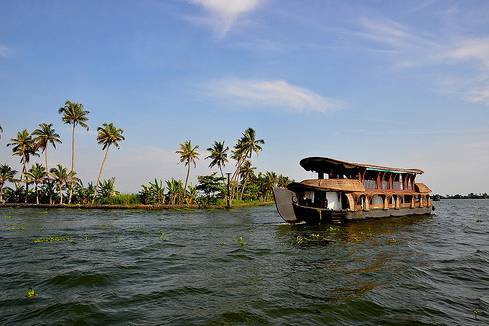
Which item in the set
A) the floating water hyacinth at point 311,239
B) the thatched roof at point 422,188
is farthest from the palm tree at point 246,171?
the floating water hyacinth at point 311,239

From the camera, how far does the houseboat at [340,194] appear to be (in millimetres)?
26781

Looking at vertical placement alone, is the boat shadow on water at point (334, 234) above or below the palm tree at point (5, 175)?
below

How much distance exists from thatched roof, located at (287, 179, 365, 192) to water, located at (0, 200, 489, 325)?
23.0ft

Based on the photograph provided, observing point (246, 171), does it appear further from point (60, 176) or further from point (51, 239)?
point (51, 239)

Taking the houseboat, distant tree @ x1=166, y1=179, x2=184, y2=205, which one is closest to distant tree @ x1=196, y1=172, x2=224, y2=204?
distant tree @ x1=166, y1=179, x2=184, y2=205

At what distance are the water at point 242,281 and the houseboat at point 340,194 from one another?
6.58 metres

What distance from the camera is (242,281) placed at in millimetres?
11109

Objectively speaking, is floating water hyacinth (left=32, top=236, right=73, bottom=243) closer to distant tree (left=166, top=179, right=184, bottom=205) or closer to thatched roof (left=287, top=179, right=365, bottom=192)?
thatched roof (left=287, top=179, right=365, bottom=192)

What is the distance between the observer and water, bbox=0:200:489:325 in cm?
821

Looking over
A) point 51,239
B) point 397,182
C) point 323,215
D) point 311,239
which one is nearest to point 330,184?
point 323,215

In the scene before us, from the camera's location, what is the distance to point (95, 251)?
632 inches

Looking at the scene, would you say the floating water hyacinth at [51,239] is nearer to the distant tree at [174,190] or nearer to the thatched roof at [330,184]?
the thatched roof at [330,184]

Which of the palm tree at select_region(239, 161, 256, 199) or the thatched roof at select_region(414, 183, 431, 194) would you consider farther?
the palm tree at select_region(239, 161, 256, 199)

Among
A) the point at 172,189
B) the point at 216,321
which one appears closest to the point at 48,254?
the point at 216,321
